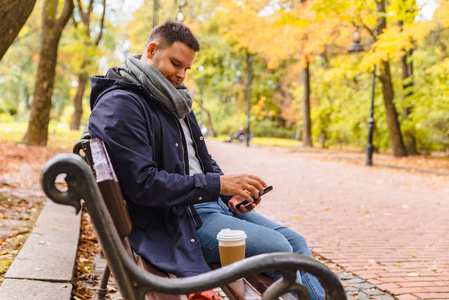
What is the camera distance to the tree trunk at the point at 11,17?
5145 millimetres

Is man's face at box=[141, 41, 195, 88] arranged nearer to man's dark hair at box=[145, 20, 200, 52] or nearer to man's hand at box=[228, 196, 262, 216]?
man's dark hair at box=[145, 20, 200, 52]

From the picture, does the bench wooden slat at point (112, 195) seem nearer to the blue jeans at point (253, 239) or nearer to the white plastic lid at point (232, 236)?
the white plastic lid at point (232, 236)

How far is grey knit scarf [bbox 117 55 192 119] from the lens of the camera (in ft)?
7.91

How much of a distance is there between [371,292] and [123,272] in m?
3.03

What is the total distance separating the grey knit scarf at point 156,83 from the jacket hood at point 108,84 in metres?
0.04

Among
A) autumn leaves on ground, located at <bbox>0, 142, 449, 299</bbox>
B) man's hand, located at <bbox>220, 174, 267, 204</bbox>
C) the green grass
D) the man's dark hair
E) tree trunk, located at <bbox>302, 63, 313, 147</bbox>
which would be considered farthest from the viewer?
tree trunk, located at <bbox>302, 63, 313, 147</bbox>

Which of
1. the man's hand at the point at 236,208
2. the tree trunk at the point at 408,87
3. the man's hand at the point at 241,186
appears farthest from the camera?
the tree trunk at the point at 408,87

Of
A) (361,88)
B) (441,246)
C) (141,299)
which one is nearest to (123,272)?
(141,299)

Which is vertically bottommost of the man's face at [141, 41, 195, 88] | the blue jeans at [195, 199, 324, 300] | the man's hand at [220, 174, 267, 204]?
the blue jeans at [195, 199, 324, 300]

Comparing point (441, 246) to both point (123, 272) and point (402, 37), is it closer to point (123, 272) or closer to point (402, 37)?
point (123, 272)

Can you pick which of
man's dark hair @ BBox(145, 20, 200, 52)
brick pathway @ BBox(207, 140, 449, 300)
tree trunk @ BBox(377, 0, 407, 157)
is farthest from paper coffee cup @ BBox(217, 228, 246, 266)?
tree trunk @ BBox(377, 0, 407, 157)

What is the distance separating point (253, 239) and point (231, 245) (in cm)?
23

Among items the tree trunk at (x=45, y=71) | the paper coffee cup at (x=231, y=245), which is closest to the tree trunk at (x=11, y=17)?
the paper coffee cup at (x=231, y=245)

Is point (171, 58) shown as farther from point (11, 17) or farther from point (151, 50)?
point (11, 17)
